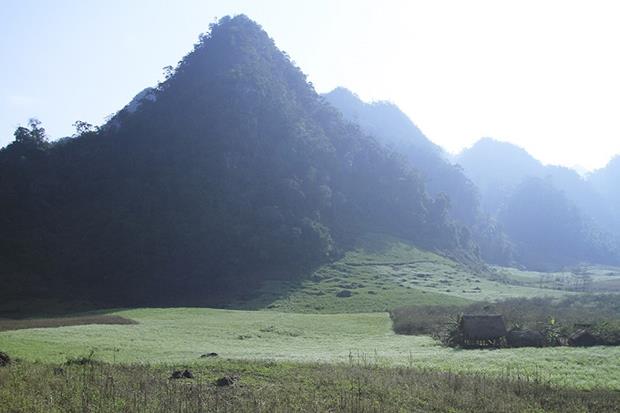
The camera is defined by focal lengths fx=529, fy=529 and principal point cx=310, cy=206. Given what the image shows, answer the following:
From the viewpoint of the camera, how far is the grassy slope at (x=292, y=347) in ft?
110

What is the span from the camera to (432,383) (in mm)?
25766

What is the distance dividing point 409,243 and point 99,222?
106 m

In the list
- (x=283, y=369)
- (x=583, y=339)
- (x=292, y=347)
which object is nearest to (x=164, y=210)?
(x=292, y=347)

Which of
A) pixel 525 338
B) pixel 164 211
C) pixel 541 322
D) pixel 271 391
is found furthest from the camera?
pixel 164 211

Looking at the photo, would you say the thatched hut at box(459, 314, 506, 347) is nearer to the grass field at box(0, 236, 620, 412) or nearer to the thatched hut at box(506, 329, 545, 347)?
the thatched hut at box(506, 329, 545, 347)

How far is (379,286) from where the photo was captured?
127 m

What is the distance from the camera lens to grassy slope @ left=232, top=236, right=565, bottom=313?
109m

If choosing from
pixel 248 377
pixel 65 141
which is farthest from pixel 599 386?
pixel 65 141

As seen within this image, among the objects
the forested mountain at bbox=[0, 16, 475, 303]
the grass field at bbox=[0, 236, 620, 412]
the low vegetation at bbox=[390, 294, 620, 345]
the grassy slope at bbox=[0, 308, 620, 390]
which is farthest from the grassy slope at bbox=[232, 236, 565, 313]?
the grassy slope at bbox=[0, 308, 620, 390]

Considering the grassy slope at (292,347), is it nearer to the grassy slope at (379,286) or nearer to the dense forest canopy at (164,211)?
the grassy slope at (379,286)

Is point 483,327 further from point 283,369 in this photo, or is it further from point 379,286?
point 379,286

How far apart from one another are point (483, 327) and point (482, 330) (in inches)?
14.9

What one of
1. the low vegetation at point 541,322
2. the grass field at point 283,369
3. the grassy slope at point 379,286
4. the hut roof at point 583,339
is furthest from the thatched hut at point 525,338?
the grassy slope at point 379,286

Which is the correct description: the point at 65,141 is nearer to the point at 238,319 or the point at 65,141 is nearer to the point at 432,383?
the point at 238,319
